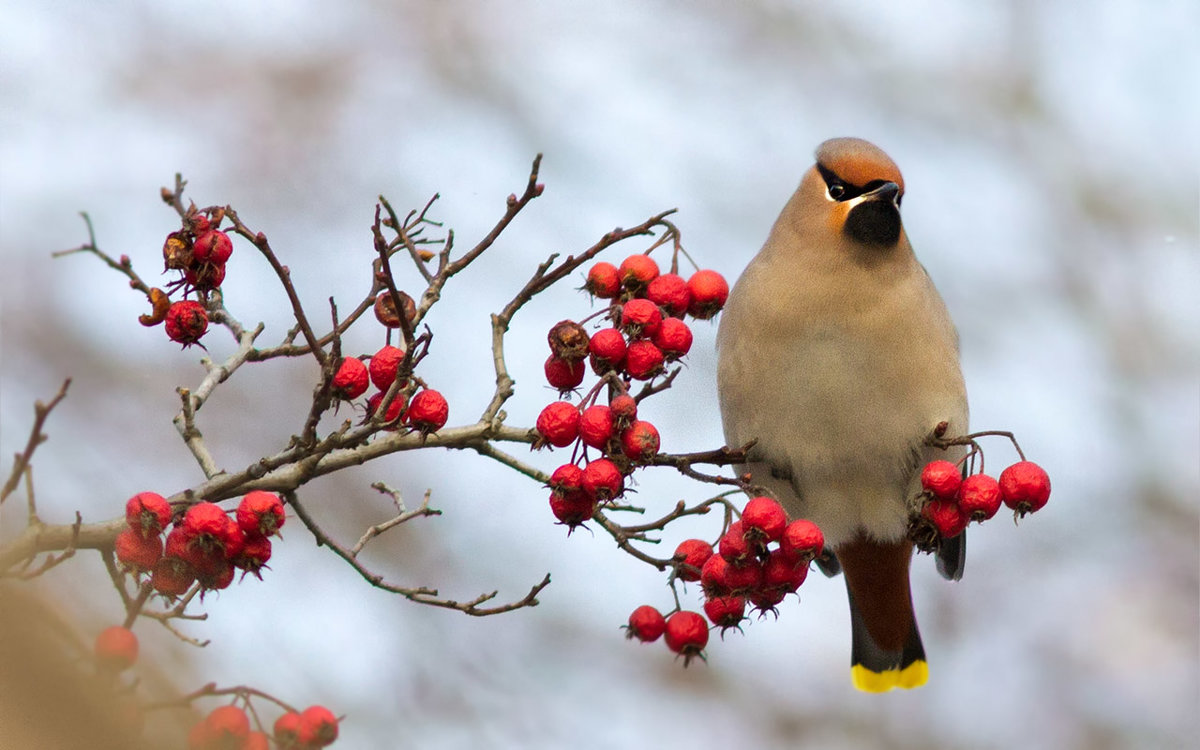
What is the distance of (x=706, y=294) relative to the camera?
3131mm

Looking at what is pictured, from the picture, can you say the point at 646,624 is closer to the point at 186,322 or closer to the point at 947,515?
the point at 947,515

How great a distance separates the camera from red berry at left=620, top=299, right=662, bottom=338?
9.46 feet

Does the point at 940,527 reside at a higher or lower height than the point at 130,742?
higher

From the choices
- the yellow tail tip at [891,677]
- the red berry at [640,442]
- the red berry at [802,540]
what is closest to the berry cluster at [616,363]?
the red berry at [640,442]

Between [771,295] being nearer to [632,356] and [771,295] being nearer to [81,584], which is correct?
[632,356]

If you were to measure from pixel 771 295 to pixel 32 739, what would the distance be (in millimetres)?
3102

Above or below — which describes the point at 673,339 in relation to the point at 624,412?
above

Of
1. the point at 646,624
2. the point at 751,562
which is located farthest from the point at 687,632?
the point at 751,562

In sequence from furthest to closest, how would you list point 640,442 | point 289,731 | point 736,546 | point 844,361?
point 844,361 → point 736,546 → point 640,442 → point 289,731

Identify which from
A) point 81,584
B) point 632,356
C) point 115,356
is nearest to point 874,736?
point 115,356

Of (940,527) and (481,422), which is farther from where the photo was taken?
(940,527)

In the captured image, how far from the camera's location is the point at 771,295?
403 centimetres

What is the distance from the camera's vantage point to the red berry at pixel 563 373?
2850 mm

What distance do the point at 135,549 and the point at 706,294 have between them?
1385mm
